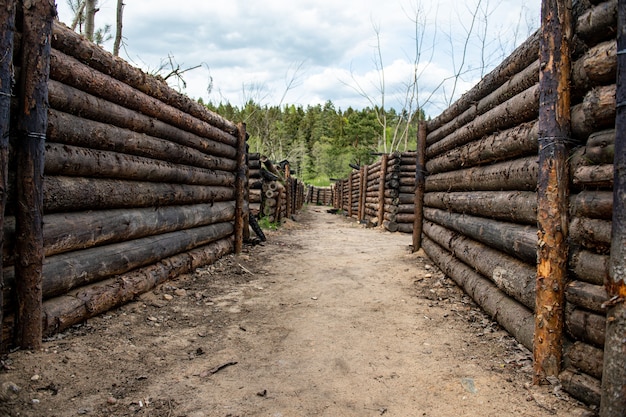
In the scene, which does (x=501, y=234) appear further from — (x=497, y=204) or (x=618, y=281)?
(x=618, y=281)

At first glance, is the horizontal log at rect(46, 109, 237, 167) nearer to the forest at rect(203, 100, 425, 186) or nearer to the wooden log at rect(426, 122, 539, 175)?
the wooden log at rect(426, 122, 539, 175)

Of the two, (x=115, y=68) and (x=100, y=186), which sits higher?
(x=115, y=68)

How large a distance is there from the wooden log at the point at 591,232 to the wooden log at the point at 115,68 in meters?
4.37

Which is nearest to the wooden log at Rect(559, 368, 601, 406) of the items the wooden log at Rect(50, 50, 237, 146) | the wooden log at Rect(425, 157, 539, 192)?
the wooden log at Rect(425, 157, 539, 192)

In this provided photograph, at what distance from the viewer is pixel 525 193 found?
3549 mm

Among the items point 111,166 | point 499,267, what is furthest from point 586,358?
point 111,166

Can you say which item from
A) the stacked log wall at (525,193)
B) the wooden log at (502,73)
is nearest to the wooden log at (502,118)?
the stacked log wall at (525,193)

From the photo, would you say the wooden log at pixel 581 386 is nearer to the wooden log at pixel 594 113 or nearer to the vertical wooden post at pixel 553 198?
the vertical wooden post at pixel 553 198

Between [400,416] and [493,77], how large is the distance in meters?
4.09

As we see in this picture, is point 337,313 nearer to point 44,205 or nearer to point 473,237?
point 473,237

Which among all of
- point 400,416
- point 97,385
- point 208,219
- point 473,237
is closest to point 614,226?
point 400,416

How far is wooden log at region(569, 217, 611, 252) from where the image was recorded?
7.70ft

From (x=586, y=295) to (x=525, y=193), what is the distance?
1364mm

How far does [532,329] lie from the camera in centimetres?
303
